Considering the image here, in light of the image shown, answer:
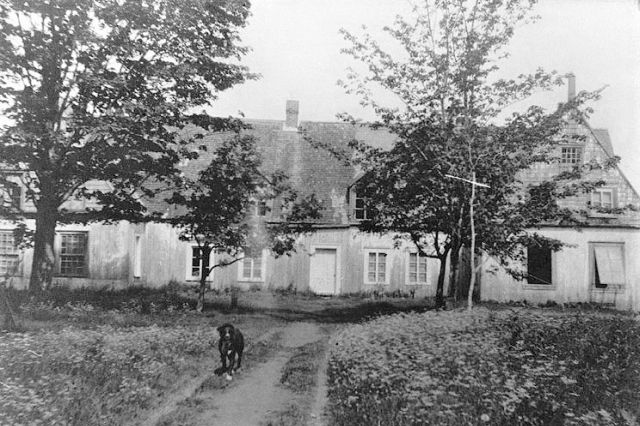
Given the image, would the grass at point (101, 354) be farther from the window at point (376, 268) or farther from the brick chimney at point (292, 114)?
the brick chimney at point (292, 114)

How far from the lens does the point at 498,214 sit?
40.0 feet

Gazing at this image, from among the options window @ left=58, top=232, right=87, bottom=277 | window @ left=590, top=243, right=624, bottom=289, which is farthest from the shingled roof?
window @ left=590, top=243, right=624, bottom=289

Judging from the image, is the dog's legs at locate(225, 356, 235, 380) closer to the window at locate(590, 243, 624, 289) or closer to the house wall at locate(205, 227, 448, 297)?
the house wall at locate(205, 227, 448, 297)

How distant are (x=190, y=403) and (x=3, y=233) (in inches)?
522

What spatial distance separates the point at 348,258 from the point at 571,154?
426 inches

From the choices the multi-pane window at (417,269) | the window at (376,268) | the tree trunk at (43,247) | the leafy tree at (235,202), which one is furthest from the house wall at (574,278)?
the tree trunk at (43,247)

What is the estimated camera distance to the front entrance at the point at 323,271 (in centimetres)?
2206

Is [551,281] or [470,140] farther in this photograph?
[551,281]

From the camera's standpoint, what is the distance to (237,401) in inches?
259

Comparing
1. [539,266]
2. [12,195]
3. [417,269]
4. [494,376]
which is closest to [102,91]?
[12,195]

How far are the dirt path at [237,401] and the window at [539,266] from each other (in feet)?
53.8

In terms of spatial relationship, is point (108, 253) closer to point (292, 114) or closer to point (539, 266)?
point (292, 114)

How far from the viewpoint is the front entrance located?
2206 cm

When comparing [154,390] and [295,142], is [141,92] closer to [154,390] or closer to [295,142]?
[154,390]
